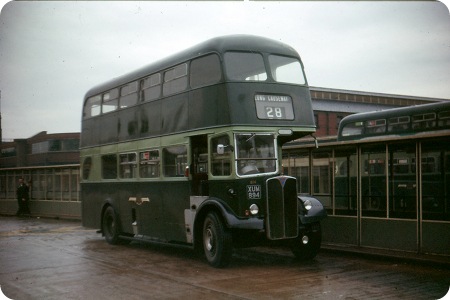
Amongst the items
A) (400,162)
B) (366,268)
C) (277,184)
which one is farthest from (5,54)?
(400,162)

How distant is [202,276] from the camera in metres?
9.43

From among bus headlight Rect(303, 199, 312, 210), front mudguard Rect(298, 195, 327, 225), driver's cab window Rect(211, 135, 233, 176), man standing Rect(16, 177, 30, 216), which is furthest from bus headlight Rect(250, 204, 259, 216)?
man standing Rect(16, 177, 30, 216)

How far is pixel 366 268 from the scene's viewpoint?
9898 mm

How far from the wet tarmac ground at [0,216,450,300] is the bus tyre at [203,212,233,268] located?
219mm

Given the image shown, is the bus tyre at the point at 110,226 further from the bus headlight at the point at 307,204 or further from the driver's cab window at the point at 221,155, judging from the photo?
the bus headlight at the point at 307,204

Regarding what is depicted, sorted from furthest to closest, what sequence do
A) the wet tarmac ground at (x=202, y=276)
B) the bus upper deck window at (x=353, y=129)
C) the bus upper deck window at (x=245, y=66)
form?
the bus upper deck window at (x=353, y=129)
the bus upper deck window at (x=245, y=66)
the wet tarmac ground at (x=202, y=276)

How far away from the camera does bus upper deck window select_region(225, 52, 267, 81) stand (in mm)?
10328

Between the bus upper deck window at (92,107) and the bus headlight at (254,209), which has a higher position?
the bus upper deck window at (92,107)

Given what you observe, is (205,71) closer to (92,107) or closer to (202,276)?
(202,276)

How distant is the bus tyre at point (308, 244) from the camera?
1080 cm

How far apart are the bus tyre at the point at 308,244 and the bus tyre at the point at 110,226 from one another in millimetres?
5497

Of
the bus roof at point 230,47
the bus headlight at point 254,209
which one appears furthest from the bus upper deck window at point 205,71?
the bus headlight at point 254,209

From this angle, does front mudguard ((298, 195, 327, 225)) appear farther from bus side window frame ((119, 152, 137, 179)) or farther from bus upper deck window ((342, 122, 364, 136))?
bus upper deck window ((342, 122, 364, 136))

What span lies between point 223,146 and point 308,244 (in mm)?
2739
